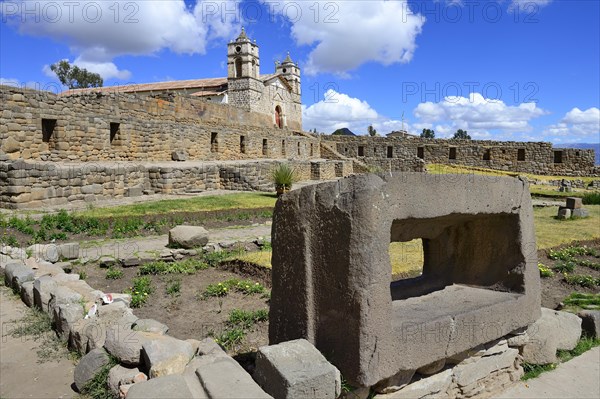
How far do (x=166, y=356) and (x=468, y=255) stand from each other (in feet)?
10.4

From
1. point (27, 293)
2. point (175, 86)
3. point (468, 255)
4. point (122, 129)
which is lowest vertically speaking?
point (27, 293)

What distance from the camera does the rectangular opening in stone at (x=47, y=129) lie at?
1428 cm

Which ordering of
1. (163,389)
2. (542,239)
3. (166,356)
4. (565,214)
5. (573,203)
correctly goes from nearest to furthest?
(163,389)
(166,356)
(542,239)
(565,214)
(573,203)

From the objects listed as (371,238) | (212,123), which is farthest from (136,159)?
(371,238)

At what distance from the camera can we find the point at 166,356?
3.30 m

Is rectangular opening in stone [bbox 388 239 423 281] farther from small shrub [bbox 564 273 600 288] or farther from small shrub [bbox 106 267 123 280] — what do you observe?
small shrub [bbox 106 267 123 280]

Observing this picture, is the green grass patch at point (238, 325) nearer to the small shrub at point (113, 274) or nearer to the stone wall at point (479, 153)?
the small shrub at point (113, 274)

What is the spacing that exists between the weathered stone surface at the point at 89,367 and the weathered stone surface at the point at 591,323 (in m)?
5.23

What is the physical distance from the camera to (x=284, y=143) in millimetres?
31625

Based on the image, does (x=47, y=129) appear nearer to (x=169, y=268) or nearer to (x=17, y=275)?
(x=169, y=268)

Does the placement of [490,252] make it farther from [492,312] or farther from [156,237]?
[156,237]

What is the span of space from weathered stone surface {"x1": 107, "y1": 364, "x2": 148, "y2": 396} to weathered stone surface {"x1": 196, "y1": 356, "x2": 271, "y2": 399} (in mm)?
594

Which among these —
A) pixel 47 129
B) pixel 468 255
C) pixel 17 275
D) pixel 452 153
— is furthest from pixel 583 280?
pixel 452 153

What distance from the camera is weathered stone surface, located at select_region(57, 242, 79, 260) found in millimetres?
7752
